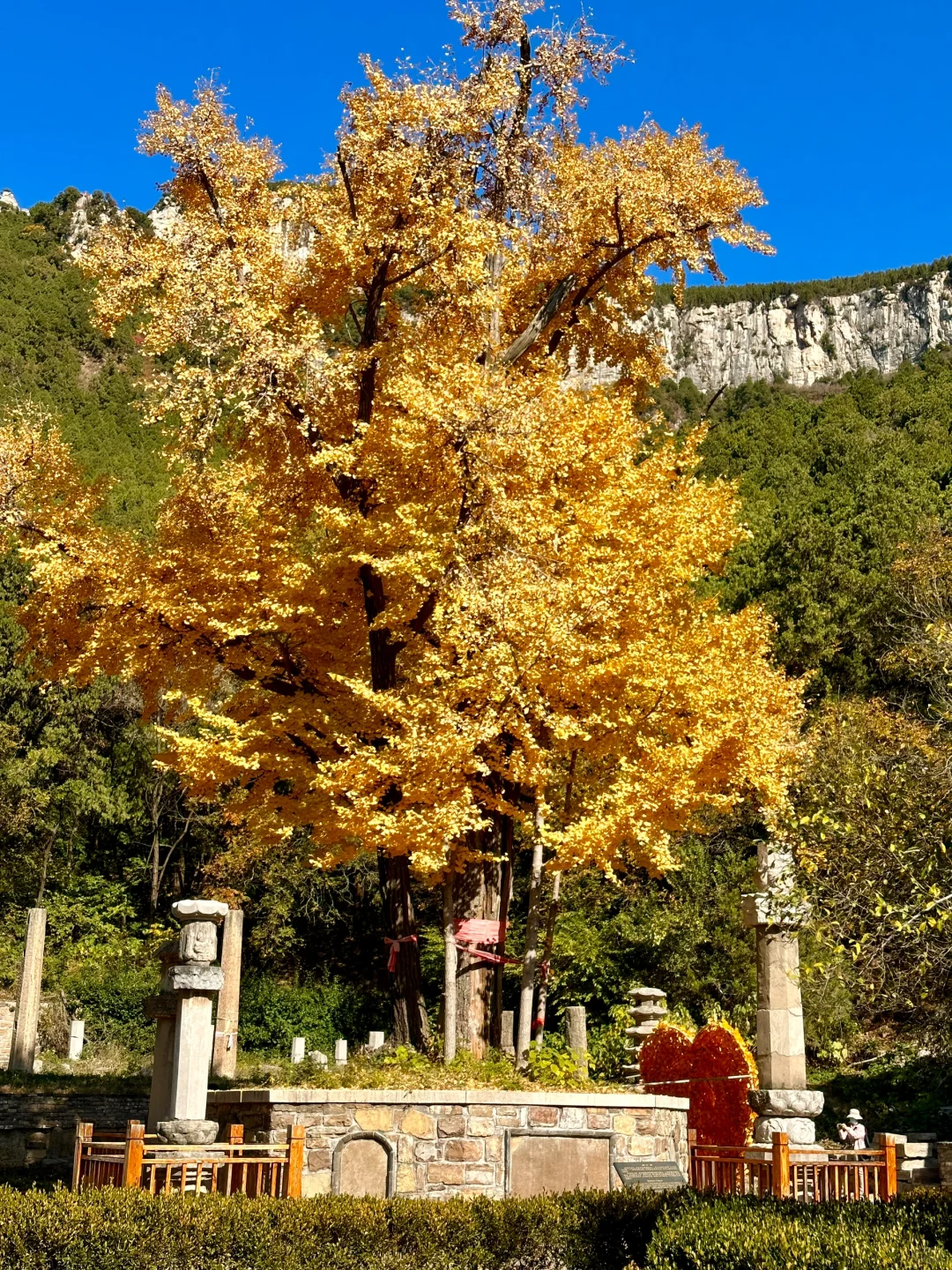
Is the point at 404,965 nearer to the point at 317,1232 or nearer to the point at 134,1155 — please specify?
the point at 134,1155

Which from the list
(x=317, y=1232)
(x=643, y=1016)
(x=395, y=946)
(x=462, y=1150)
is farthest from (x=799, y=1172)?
(x=643, y=1016)

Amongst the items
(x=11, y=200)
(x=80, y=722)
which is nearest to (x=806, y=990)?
(x=80, y=722)

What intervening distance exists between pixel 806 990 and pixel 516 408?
1336 cm

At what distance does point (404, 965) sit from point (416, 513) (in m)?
4.90

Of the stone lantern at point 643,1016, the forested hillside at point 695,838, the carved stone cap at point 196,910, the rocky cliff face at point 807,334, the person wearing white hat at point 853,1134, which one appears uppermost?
the rocky cliff face at point 807,334

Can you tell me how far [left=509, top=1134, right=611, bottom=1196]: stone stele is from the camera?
10672mm

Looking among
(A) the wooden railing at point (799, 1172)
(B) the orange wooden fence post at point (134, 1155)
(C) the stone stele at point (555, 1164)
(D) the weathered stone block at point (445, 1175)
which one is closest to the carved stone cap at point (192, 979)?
(B) the orange wooden fence post at point (134, 1155)

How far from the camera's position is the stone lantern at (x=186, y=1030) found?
10078 millimetres

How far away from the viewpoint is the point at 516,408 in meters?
12.7

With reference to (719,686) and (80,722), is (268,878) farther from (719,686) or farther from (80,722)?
(719,686)

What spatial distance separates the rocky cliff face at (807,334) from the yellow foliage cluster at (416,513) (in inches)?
2915

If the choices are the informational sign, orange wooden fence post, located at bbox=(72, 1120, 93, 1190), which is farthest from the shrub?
orange wooden fence post, located at bbox=(72, 1120, 93, 1190)

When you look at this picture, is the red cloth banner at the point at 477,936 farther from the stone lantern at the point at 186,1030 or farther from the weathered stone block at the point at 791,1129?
the weathered stone block at the point at 791,1129

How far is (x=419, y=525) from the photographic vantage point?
42.1 ft
